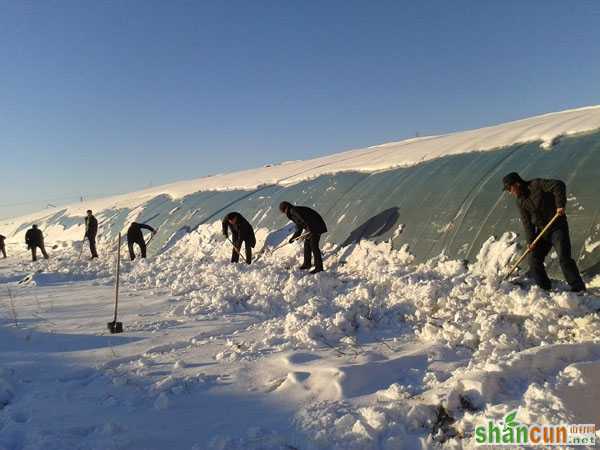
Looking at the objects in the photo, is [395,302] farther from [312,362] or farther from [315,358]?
[312,362]

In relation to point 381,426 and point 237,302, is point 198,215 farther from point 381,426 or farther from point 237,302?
point 381,426

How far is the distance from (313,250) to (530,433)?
6.23 meters

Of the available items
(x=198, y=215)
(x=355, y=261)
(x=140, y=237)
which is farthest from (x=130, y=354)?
(x=198, y=215)

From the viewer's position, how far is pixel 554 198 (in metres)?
5.46

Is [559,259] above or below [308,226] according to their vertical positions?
below

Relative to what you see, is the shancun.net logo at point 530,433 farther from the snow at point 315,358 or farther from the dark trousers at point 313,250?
the dark trousers at point 313,250

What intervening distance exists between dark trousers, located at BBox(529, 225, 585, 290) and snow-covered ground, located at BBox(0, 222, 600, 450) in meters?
0.26

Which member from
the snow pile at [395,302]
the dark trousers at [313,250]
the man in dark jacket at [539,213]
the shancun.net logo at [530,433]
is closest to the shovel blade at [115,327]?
the snow pile at [395,302]

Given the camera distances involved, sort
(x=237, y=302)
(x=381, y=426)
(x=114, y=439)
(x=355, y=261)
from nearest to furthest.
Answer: (x=381, y=426) → (x=114, y=439) → (x=237, y=302) → (x=355, y=261)

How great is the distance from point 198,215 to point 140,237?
9.97 ft

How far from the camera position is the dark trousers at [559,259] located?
199 inches

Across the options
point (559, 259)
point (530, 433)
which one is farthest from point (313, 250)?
point (530, 433)

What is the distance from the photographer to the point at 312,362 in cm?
439

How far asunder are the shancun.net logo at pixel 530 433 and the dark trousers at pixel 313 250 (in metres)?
5.95
